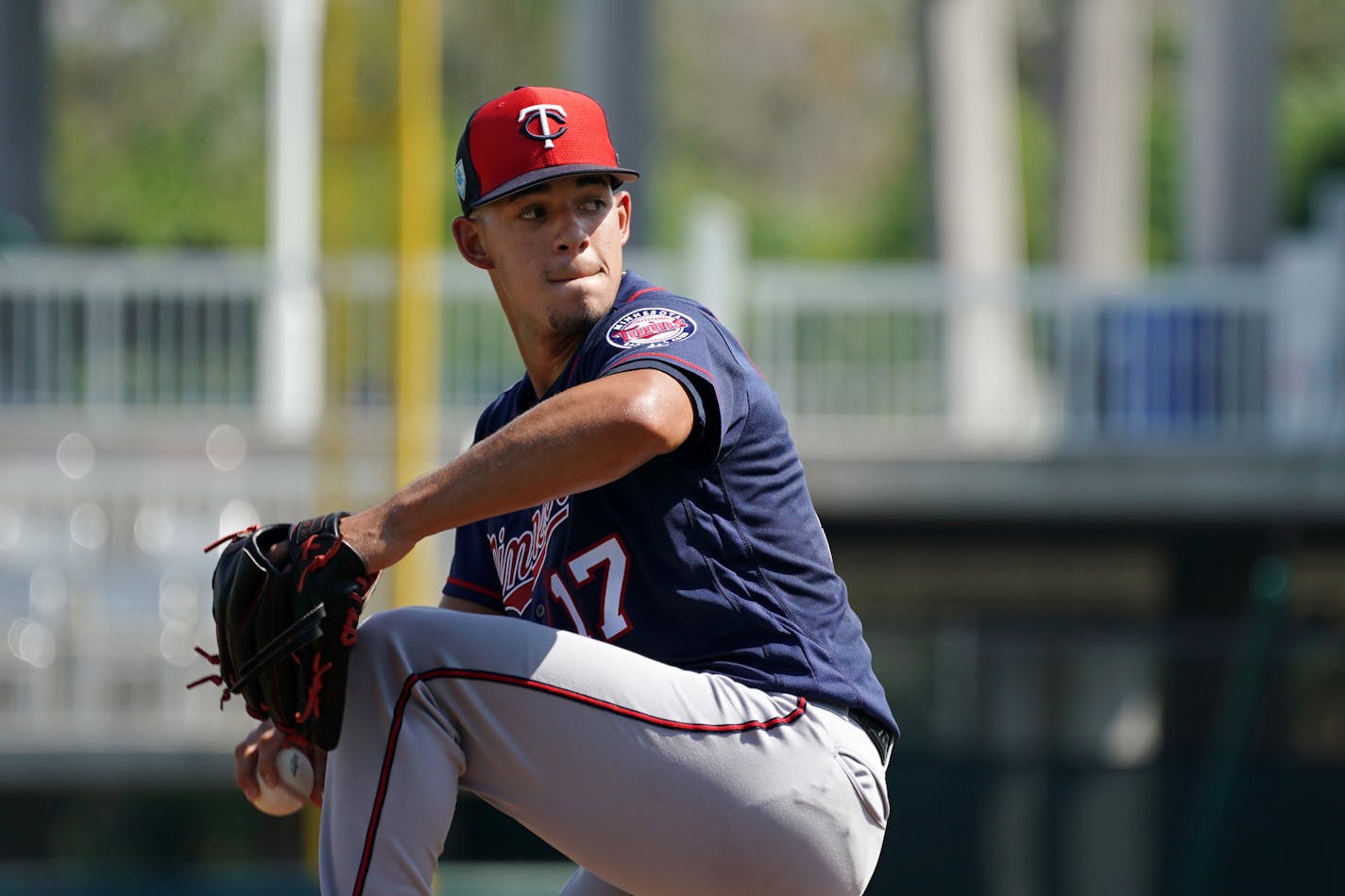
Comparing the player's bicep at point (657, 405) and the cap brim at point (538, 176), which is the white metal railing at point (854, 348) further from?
the player's bicep at point (657, 405)

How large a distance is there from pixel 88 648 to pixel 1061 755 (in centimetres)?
538

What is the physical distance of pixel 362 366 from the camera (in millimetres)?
11492

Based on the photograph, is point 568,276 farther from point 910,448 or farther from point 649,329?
point 910,448

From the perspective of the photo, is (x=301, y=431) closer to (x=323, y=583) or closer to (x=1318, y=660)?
(x=1318, y=660)

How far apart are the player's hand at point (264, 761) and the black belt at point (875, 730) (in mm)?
756

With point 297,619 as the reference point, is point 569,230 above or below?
above

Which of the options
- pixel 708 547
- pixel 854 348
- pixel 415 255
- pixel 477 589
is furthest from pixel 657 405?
pixel 854 348

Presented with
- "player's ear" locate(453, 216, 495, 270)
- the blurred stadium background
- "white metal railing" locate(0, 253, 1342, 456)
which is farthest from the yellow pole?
"player's ear" locate(453, 216, 495, 270)

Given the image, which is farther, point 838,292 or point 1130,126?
point 1130,126

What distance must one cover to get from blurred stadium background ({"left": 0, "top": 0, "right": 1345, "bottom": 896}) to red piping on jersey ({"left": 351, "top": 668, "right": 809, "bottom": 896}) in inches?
198

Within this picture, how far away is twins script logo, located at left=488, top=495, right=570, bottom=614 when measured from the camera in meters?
2.63

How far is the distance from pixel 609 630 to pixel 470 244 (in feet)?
2.09

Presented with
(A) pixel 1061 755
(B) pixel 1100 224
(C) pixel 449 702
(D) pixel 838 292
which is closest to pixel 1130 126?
(B) pixel 1100 224

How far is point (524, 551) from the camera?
274 centimetres
